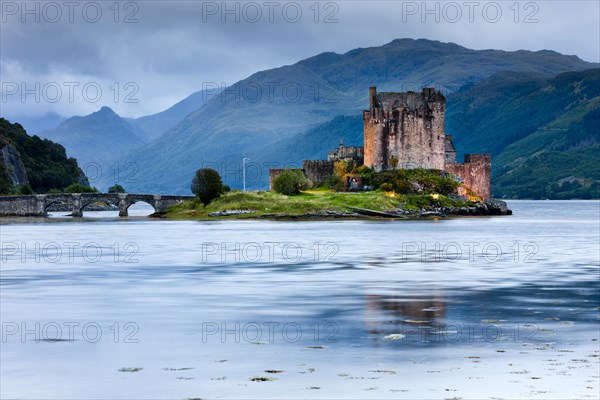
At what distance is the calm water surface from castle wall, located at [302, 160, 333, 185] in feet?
279

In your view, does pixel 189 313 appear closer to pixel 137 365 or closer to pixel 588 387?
pixel 137 365

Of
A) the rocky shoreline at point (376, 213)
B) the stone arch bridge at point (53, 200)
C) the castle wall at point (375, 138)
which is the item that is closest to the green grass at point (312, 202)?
the rocky shoreline at point (376, 213)

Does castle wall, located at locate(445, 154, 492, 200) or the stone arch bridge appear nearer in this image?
castle wall, located at locate(445, 154, 492, 200)

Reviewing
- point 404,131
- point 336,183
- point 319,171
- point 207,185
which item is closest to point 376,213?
point 336,183

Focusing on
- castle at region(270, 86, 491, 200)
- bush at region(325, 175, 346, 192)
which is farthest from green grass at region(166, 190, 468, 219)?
castle at region(270, 86, 491, 200)

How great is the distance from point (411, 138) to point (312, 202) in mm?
19439

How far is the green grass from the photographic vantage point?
427 ft

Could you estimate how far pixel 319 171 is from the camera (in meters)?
147

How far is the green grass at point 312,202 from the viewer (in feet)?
427

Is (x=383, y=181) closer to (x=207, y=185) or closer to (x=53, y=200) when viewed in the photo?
(x=207, y=185)

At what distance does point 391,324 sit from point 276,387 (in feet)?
30.9

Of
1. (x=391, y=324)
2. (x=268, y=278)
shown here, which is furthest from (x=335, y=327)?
(x=268, y=278)

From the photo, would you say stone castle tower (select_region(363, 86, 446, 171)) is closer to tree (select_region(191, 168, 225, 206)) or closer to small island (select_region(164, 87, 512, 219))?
small island (select_region(164, 87, 512, 219))

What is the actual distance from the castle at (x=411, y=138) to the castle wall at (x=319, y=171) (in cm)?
93
